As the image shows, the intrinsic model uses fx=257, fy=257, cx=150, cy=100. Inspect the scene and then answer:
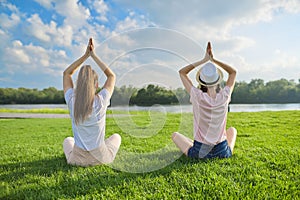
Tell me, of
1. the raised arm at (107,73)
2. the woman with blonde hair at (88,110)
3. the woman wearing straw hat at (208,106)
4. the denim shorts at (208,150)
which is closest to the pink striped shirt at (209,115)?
the woman wearing straw hat at (208,106)

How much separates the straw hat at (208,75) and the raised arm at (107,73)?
50.6 inches

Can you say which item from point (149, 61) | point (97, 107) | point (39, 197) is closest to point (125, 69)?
point (149, 61)

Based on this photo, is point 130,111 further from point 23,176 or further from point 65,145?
point 23,176

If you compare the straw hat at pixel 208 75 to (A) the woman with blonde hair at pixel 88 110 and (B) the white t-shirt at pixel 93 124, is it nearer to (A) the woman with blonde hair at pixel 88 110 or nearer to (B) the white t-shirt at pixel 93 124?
(A) the woman with blonde hair at pixel 88 110

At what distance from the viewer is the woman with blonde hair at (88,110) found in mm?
3641

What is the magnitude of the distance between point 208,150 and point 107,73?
2.03 metres

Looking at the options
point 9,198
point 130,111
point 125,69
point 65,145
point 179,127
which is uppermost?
Answer: point 125,69

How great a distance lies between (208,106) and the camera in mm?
3910

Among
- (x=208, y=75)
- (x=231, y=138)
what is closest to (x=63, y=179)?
(x=208, y=75)

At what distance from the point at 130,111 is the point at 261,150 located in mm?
2909

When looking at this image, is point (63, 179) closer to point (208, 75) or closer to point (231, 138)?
point (208, 75)

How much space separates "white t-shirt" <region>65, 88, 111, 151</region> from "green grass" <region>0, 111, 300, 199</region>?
41cm

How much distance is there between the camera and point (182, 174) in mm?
3613

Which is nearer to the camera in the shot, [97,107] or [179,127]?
[97,107]
